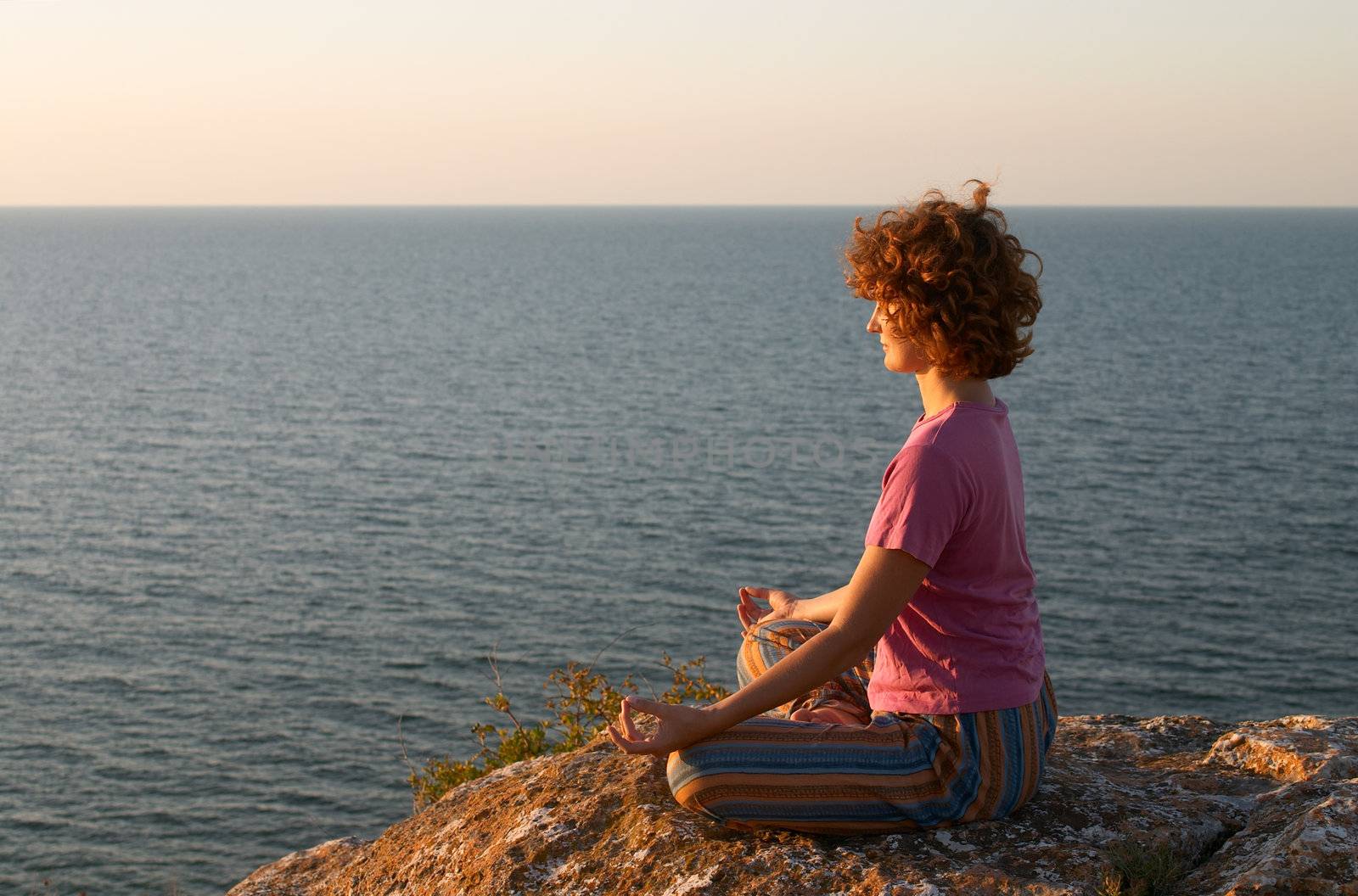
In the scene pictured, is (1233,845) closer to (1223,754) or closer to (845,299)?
(1223,754)

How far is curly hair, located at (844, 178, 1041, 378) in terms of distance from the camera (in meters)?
3.26

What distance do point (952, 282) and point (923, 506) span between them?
0.61 metres

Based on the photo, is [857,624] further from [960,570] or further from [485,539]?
[485,539]

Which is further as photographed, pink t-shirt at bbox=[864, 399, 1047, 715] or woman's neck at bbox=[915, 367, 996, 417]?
woman's neck at bbox=[915, 367, 996, 417]

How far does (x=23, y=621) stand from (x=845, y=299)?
232 ft

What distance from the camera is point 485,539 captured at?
3419 cm

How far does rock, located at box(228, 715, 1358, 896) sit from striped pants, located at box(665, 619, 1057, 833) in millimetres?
98

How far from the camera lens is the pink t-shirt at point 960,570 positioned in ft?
10.5

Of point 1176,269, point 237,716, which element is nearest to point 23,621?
point 237,716

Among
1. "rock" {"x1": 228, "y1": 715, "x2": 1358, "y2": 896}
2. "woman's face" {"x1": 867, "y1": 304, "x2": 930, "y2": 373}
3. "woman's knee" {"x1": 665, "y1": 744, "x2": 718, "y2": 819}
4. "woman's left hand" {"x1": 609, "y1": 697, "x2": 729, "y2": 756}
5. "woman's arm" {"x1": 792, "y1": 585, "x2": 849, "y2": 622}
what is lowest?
"rock" {"x1": 228, "y1": 715, "x2": 1358, "y2": 896}

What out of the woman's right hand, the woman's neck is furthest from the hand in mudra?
the woman's neck

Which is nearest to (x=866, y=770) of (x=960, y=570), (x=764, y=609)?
(x=960, y=570)

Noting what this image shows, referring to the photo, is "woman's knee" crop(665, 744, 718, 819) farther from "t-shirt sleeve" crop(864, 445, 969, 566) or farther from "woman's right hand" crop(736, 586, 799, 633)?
"t-shirt sleeve" crop(864, 445, 969, 566)

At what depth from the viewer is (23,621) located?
1188 inches
